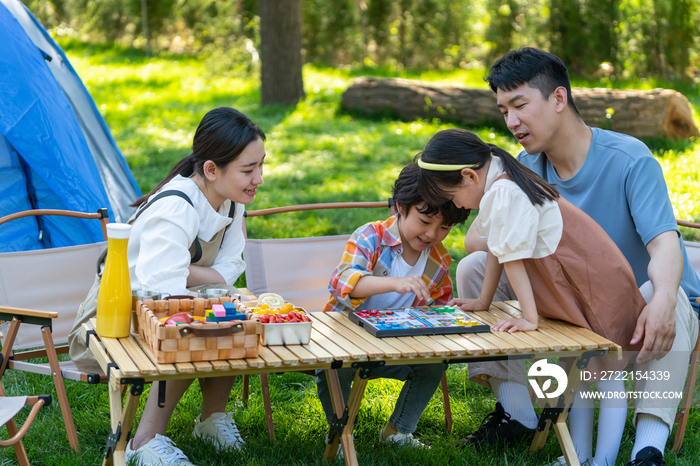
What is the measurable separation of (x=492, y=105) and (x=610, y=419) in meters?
5.78

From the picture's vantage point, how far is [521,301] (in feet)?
7.61

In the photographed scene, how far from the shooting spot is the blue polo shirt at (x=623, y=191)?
108 inches

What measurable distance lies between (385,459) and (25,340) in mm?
1628

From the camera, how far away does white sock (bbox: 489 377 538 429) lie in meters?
2.77

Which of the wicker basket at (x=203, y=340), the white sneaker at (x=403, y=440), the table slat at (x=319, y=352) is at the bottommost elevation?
the white sneaker at (x=403, y=440)

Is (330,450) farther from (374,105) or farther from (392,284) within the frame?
(374,105)

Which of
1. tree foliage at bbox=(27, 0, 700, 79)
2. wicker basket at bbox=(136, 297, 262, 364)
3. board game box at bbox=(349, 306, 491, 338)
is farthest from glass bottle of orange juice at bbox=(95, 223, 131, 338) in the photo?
tree foliage at bbox=(27, 0, 700, 79)

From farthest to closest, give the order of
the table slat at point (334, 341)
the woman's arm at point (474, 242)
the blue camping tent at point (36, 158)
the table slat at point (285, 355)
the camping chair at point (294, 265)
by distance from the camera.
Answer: the blue camping tent at point (36, 158)
the camping chair at point (294, 265)
the woman's arm at point (474, 242)
the table slat at point (334, 341)
the table slat at point (285, 355)

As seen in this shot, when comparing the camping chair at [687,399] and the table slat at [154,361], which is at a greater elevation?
the table slat at [154,361]

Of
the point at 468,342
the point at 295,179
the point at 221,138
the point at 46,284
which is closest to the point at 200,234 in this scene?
the point at 221,138

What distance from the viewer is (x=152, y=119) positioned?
893 centimetres

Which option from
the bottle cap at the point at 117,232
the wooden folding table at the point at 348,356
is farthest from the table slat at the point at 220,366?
the bottle cap at the point at 117,232

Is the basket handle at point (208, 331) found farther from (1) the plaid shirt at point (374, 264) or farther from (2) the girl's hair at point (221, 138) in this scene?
(2) the girl's hair at point (221, 138)

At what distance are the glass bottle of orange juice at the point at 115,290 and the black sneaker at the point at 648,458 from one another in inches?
68.3
